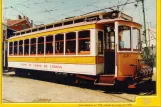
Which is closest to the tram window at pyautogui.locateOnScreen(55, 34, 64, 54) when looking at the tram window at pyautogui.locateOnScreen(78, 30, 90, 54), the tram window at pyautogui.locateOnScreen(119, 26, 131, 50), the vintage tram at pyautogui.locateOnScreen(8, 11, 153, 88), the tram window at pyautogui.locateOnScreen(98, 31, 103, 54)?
the vintage tram at pyautogui.locateOnScreen(8, 11, 153, 88)

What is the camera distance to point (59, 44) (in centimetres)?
1127

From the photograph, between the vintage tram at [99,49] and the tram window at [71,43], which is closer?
the vintage tram at [99,49]

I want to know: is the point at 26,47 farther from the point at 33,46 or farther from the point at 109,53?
the point at 109,53

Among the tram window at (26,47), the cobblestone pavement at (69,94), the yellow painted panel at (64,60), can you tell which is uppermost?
the tram window at (26,47)

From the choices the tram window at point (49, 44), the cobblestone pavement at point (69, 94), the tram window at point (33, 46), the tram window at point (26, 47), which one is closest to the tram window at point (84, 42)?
the cobblestone pavement at point (69, 94)

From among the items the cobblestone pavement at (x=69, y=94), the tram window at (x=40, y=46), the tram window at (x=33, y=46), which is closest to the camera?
the cobblestone pavement at (x=69, y=94)

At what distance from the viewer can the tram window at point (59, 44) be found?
11081 mm

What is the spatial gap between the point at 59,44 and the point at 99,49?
225cm

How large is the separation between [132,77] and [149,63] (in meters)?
2.25

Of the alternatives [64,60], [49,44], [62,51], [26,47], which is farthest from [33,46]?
[64,60]

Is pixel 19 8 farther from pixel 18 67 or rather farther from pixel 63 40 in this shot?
pixel 18 67

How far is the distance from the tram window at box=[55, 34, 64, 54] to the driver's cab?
2.03m

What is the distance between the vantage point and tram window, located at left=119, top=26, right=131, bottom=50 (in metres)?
9.40

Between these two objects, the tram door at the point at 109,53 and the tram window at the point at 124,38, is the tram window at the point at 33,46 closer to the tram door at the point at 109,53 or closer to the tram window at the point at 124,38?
the tram door at the point at 109,53
